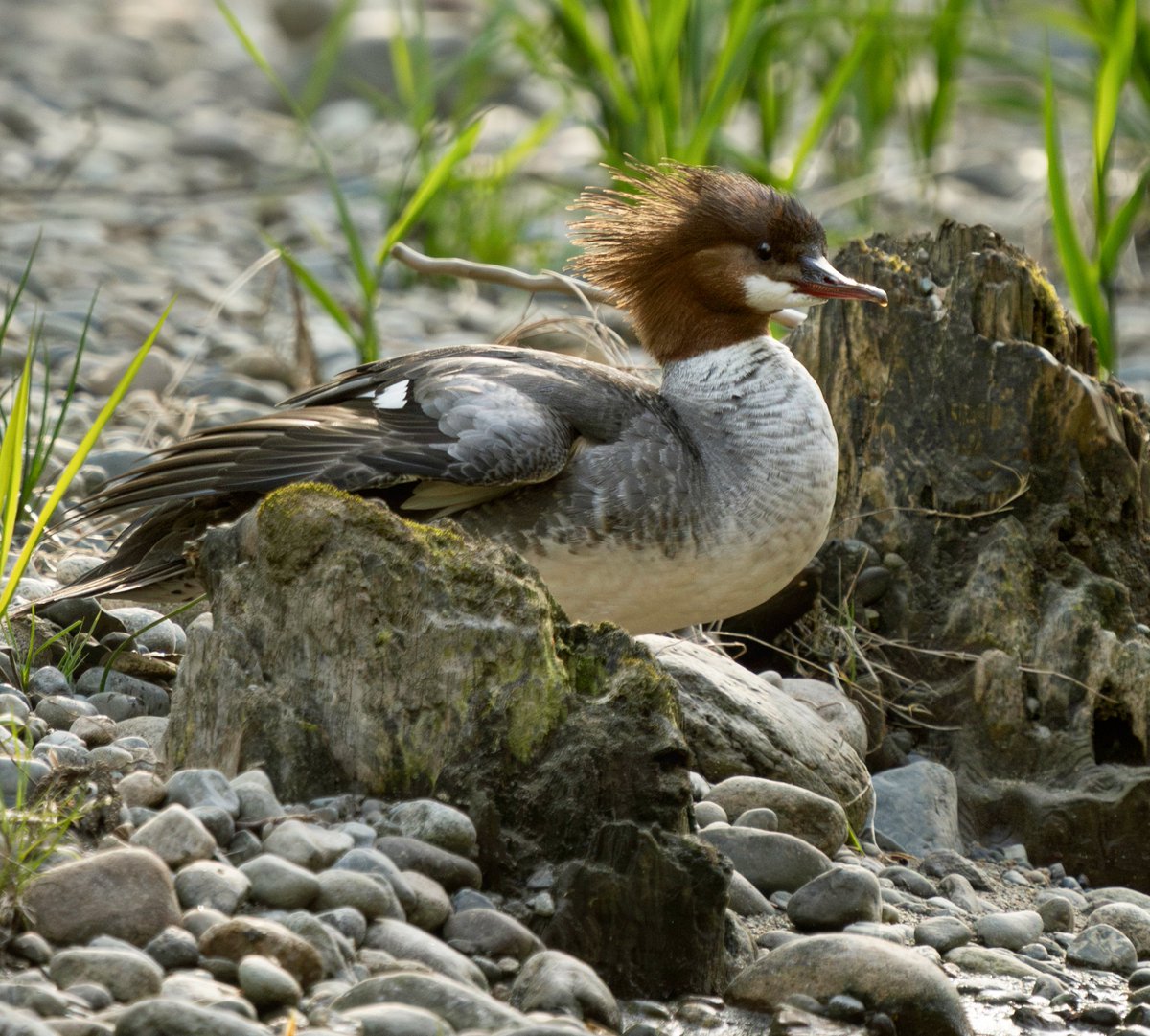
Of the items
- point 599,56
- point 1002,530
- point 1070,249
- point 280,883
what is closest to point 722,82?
point 599,56

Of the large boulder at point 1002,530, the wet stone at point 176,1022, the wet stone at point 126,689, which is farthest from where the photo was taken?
the large boulder at point 1002,530

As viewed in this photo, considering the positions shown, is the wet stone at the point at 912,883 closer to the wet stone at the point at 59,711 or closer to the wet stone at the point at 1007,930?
the wet stone at the point at 1007,930

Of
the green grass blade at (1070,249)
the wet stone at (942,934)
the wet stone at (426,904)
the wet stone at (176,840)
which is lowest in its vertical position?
the wet stone at (942,934)

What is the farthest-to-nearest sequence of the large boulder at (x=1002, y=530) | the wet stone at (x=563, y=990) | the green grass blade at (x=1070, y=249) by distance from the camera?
the green grass blade at (x=1070, y=249), the large boulder at (x=1002, y=530), the wet stone at (x=563, y=990)

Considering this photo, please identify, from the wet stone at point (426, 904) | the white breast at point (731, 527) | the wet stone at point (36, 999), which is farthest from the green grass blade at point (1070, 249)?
the wet stone at point (36, 999)

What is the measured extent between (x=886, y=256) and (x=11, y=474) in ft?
8.16

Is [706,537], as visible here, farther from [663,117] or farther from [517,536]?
[663,117]

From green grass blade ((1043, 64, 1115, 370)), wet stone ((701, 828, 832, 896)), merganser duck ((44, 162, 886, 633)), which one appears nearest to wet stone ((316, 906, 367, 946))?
wet stone ((701, 828, 832, 896))

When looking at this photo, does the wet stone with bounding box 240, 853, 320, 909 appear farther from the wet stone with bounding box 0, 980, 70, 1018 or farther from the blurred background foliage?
the blurred background foliage

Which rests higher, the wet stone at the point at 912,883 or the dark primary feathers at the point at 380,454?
the dark primary feathers at the point at 380,454

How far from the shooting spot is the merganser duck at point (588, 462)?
3.99m

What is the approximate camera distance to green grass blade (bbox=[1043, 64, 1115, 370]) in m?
5.22

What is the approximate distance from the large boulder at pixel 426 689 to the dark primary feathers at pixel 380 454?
2.45 feet

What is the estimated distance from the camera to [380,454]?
3982 mm
